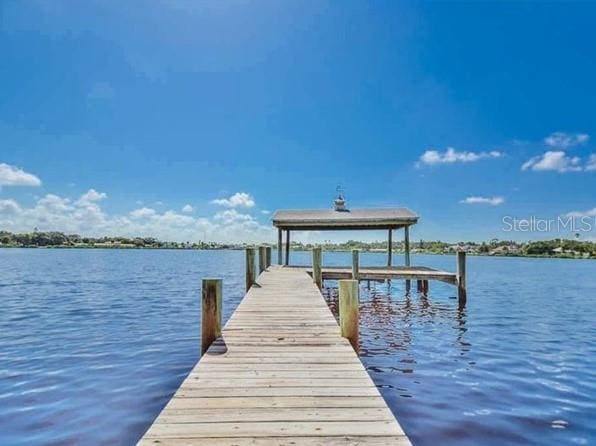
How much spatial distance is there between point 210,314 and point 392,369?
421cm

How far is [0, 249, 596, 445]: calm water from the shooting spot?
211 inches

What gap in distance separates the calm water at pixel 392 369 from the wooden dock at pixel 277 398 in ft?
5.51

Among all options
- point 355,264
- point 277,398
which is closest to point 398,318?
point 355,264

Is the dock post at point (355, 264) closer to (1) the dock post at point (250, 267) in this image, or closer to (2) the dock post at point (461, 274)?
(2) the dock post at point (461, 274)

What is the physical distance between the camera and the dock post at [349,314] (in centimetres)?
593

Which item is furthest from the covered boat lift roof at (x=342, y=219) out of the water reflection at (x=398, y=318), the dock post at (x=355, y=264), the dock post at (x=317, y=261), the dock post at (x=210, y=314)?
the dock post at (x=210, y=314)

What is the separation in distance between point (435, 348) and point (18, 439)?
8.40m

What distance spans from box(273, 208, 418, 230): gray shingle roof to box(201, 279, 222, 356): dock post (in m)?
13.2

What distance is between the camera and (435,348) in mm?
9414

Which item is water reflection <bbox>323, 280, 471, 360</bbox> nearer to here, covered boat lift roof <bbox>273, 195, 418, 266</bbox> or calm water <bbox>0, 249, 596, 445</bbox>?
calm water <bbox>0, 249, 596, 445</bbox>

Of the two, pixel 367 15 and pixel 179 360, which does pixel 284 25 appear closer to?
pixel 367 15

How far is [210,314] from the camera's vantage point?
5.72 meters

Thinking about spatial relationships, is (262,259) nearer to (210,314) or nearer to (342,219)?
(342,219)

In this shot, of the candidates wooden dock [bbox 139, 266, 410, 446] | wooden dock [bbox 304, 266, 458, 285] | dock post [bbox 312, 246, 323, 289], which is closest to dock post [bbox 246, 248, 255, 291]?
dock post [bbox 312, 246, 323, 289]
